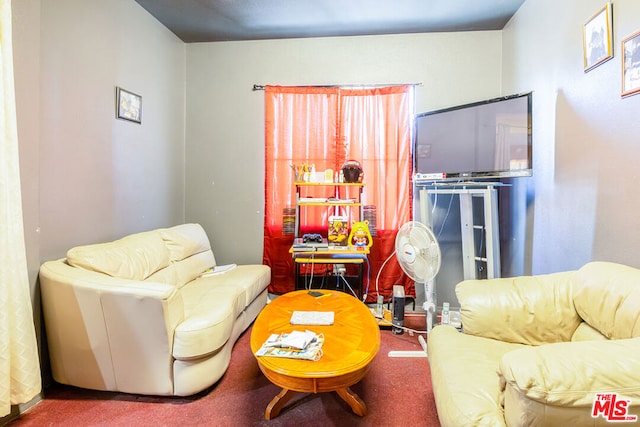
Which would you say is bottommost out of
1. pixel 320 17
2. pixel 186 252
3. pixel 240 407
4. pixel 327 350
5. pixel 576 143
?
pixel 240 407

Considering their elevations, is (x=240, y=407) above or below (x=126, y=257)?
below

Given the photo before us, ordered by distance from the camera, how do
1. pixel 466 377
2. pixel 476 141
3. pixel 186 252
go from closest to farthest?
pixel 466 377, pixel 476 141, pixel 186 252

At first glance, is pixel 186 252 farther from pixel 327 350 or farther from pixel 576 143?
pixel 576 143

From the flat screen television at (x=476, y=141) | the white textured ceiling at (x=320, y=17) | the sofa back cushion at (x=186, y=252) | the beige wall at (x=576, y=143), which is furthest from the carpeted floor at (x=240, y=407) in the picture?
the white textured ceiling at (x=320, y=17)

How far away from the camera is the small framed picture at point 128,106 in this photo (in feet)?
7.77

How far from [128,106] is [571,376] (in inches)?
121

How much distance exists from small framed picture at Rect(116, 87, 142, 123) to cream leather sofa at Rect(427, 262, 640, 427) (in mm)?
2709

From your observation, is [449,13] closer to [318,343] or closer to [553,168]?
[553,168]

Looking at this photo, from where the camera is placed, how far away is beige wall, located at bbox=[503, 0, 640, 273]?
5.16 ft

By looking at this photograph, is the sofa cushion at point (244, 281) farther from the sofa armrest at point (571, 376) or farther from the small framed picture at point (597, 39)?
the small framed picture at point (597, 39)

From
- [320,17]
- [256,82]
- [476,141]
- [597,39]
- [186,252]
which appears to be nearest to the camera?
[597,39]

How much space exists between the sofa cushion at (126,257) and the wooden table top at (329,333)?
902 millimetres

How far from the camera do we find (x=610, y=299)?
127cm

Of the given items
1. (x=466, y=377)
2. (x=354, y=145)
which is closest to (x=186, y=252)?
(x=354, y=145)
